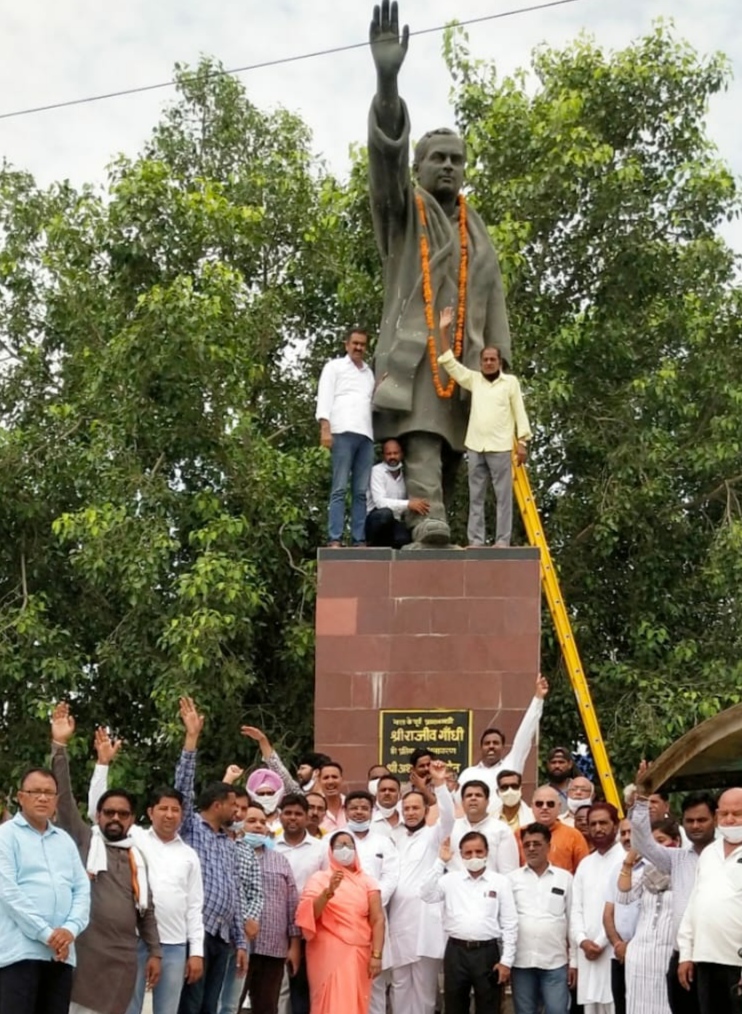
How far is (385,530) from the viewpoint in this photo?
459 inches

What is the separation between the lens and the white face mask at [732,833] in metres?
7.12

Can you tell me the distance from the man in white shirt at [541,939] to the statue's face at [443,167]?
5.21 meters

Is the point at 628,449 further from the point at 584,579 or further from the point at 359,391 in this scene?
the point at 359,391

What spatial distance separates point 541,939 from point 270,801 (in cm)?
187

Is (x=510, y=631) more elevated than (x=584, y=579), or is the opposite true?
(x=584, y=579)

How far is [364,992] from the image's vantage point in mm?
8242

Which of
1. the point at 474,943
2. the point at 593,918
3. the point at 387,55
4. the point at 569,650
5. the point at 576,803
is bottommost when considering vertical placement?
the point at 474,943

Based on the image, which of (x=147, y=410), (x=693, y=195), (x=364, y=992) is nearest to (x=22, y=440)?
(x=147, y=410)

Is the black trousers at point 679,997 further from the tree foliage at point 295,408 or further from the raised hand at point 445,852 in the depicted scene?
the tree foliage at point 295,408

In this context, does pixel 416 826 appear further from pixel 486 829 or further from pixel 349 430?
pixel 349 430

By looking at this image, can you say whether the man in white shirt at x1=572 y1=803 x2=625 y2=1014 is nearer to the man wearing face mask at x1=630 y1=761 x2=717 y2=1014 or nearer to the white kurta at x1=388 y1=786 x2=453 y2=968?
the man wearing face mask at x1=630 y1=761 x2=717 y2=1014

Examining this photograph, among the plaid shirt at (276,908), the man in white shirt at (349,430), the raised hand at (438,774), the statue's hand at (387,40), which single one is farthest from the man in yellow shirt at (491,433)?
the plaid shirt at (276,908)

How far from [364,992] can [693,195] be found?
35.8 ft

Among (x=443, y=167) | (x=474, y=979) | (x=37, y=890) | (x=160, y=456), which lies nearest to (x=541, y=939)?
(x=474, y=979)
